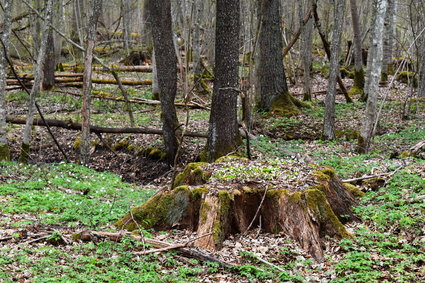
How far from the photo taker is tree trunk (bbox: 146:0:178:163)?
35.7 ft

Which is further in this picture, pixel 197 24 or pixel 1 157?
pixel 197 24

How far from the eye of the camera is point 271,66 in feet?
50.0

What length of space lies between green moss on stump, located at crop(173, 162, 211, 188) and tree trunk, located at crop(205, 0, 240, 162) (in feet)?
8.82

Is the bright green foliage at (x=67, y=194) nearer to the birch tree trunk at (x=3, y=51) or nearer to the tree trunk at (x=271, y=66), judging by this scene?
the birch tree trunk at (x=3, y=51)

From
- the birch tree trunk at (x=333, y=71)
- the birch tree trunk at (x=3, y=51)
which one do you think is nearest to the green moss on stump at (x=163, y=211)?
the birch tree trunk at (x=3, y=51)

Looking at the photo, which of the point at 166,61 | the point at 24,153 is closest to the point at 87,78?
the point at 166,61

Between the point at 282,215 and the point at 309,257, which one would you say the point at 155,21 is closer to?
the point at 282,215

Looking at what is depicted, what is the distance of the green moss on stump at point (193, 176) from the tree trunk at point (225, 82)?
2.69 meters

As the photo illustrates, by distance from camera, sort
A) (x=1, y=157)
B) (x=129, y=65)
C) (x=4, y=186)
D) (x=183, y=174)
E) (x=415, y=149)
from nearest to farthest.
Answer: (x=183, y=174) < (x=4, y=186) < (x=415, y=149) < (x=1, y=157) < (x=129, y=65)

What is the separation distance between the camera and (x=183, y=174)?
7.38 m

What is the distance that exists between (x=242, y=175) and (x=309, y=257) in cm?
181

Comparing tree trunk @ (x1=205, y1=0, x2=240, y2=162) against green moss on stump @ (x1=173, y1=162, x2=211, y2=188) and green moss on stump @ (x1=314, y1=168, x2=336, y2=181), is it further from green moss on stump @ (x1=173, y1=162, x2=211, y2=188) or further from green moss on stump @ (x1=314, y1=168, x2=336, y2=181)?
green moss on stump @ (x1=314, y1=168, x2=336, y2=181)

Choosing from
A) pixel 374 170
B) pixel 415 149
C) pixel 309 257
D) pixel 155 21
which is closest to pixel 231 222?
pixel 309 257

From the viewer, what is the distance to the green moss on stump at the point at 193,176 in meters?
6.86
